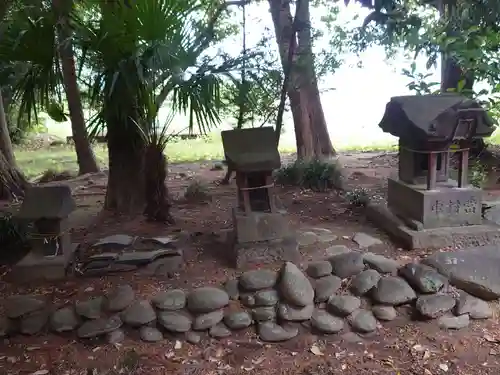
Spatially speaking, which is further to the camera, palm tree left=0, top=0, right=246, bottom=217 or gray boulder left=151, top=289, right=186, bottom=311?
palm tree left=0, top=0, right=246, bottom=217

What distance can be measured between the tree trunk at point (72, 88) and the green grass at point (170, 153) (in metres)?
1.09

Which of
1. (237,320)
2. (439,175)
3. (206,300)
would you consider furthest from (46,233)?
(439,175)

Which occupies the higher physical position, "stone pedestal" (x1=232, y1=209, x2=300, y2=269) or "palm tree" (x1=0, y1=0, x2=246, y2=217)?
"palm tree" (x1=0, y1=0, x2=246, y2=217)

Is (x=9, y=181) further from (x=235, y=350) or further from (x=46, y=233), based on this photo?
(x=235, y=350)

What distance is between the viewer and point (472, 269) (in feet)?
11.1

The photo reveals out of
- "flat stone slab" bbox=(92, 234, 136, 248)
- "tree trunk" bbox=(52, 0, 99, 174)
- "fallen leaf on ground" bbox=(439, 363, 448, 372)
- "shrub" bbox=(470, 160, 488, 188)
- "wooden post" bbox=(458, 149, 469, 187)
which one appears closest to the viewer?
"fallen leaf on ground" bbox=(439, 363, 448, 372)

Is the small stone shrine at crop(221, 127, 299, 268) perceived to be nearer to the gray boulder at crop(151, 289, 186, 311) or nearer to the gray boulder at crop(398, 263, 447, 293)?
the gray boulder at crop(151, 289, 186, 311)

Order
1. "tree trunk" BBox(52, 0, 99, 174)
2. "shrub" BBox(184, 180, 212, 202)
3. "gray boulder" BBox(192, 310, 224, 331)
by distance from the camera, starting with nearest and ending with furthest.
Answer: "gray boulder" BBox(192, 310, 224, 331) → "tree trunk" BBox(52, 0, 99, 174) → "shrub" BBox(184, 180, 212, 202)

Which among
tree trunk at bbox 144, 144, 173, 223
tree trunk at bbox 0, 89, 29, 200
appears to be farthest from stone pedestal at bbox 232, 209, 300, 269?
tree trunk at bbox 0, 89, 29, 200

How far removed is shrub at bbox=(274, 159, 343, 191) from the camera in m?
5.55

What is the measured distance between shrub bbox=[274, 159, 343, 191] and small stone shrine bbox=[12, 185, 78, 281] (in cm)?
280

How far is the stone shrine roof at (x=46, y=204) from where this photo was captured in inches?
130

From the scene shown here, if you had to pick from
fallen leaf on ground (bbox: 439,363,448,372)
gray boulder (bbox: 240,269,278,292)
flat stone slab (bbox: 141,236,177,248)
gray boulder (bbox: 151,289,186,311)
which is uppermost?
flat stone slab (bbox: 141,236,177,248)

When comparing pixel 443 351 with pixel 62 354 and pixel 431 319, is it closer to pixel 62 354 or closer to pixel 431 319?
pixel 431 319
